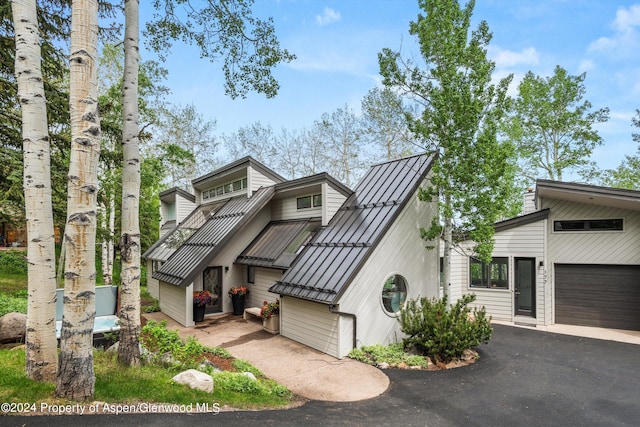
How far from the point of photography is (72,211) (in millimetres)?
3973

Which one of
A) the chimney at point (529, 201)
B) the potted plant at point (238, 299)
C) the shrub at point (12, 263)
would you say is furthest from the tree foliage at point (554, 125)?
the shrub at point (12, 263)

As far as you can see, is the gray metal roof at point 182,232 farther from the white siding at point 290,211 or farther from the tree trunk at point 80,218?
the tree trunk at point 80,218

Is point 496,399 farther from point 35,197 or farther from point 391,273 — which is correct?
point 35,197

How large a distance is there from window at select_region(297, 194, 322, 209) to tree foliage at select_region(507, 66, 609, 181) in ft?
54.6

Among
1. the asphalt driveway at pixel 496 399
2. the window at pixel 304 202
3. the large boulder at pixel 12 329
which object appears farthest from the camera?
the window at pixel 304 202

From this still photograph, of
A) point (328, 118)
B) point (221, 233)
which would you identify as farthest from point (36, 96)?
point (328, 118)

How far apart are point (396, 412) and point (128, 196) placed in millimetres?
5445

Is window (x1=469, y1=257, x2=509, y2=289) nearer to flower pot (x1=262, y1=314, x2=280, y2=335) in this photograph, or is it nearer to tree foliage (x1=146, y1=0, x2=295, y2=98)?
flower pot (x1=262, y1=314, x2=280, y2=335)

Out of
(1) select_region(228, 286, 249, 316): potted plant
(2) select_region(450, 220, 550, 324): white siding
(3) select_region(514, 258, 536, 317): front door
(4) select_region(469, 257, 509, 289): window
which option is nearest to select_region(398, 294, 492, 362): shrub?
(2) select_region(450, 220, 550, 324): white siding

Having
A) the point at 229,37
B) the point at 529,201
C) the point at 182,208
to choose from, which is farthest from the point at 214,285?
the point at 529,201

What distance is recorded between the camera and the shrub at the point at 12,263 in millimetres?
17116

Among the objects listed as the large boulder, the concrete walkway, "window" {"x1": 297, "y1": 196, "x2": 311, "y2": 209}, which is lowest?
the concrete walkway

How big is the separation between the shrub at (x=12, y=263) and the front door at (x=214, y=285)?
1156 centimetres

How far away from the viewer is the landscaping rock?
4.95 m
